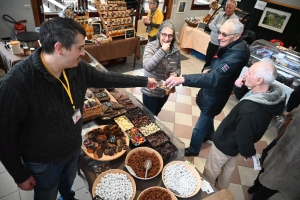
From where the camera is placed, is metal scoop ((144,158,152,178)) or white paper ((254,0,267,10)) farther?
white paper ((254,0,267,10))

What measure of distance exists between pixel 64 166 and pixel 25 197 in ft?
3.20

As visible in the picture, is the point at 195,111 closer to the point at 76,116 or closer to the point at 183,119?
the point at 183,119

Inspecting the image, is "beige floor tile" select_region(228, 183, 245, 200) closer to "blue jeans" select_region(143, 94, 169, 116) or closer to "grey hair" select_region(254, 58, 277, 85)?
"blue jeans" select_region(143, 94, 169, 116)

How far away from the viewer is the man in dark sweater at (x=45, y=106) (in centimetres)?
104

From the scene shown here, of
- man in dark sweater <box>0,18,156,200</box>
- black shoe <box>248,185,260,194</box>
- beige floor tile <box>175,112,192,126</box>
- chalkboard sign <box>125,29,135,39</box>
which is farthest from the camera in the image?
chalkboard sign <box>125,29,135,39</box>

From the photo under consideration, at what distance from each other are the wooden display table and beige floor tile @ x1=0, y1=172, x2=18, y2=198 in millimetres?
5229

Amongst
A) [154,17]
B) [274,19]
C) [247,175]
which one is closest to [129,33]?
[154,17]

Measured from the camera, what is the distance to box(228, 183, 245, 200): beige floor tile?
2.46 m

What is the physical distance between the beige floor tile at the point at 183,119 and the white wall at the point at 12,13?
3839mm

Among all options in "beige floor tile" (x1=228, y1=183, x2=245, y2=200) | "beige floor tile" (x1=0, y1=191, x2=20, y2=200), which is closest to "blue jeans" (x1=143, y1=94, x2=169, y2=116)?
"beige floor tile" (x1=228, y1=183, x2=245, y2=200)

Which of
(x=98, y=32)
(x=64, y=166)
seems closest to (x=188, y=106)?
(x=98, y=32)

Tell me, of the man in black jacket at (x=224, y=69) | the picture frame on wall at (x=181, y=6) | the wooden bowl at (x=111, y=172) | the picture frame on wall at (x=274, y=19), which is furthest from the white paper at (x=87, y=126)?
the picture frame on wall at (x=274, y=19)

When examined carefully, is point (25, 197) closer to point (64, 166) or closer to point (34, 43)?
point (64, 166)

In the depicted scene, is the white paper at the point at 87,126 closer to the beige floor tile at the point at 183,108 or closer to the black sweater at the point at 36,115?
the black sweater at the point at 36,115
